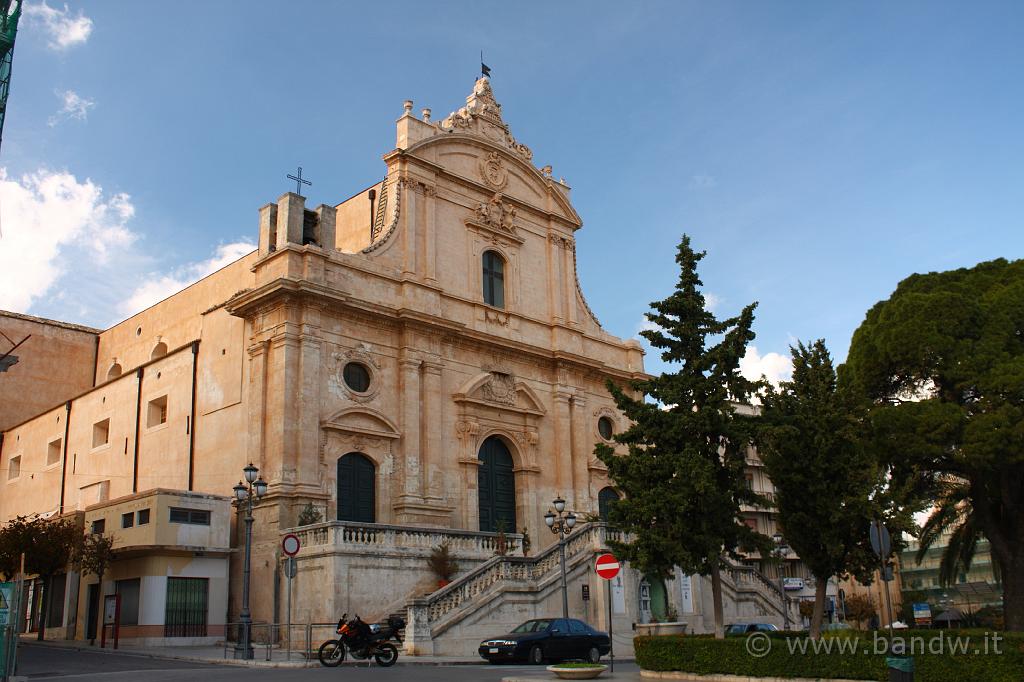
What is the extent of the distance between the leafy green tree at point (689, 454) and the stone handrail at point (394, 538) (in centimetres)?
826

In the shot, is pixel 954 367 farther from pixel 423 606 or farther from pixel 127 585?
pixel 127 585

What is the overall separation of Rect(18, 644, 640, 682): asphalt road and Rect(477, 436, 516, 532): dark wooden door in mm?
12059

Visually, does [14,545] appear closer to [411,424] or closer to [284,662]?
[411,424]

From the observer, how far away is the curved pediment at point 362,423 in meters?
29.4

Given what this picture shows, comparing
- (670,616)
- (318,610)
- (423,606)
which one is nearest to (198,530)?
(318,610)

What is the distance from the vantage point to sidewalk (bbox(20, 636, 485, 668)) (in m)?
19.8

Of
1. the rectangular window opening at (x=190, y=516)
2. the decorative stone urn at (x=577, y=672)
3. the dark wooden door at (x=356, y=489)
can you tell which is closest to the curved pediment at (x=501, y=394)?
the dark wooden door at (x=356, y=489)

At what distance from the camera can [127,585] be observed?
27094mm

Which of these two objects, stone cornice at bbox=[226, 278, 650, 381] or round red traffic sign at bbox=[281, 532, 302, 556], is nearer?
round red traffic sign at bbox=[281, 532, 302, 556]

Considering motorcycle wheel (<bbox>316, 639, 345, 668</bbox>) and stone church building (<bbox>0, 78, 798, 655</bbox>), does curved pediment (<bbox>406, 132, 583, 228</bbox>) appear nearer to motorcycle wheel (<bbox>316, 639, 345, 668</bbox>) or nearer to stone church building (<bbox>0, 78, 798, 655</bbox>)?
stone church building (<bbox>0, 78, 798, 655</bbox>)

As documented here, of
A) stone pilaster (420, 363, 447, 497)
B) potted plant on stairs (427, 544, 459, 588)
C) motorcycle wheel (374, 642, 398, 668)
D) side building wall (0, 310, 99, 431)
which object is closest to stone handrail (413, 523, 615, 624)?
potted plant on stairs (427, 544, 459, 588)

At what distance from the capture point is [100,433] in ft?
124

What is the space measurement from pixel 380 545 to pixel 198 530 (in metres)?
5.35

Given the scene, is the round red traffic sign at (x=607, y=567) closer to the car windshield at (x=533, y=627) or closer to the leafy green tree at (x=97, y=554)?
the car windshield at (x=533, y=627)
